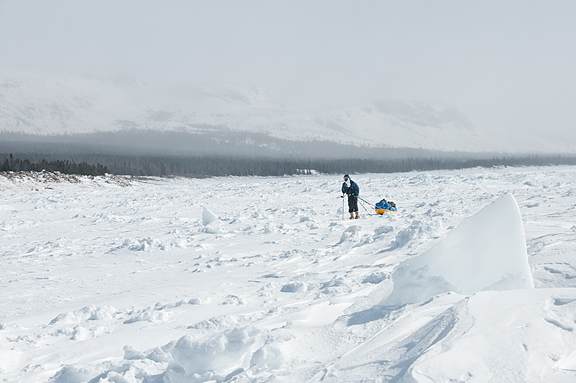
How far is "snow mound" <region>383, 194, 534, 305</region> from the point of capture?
154 inches

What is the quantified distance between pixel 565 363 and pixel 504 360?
12.6 inches

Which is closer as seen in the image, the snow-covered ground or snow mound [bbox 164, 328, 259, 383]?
the snow-covered ground

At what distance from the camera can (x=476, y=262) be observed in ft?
13.4

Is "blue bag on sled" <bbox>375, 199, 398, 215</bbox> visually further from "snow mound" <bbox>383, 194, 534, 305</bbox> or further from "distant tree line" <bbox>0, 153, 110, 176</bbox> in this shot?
"distant tree line" <bbox>0, 153, 110, 176</bbox>

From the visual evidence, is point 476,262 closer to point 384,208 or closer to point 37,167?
point 384,208

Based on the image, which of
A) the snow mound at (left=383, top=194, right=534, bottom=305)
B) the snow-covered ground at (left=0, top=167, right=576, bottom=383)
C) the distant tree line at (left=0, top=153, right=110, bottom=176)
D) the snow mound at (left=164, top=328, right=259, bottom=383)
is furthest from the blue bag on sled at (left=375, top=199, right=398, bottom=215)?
the distant tree line at (left=0, top=153, right=110, bottom=176)

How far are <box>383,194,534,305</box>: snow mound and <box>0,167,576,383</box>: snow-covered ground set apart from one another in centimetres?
1

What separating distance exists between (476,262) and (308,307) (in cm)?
198

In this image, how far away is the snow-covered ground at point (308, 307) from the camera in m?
2.66

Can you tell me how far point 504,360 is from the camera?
238 centimetres

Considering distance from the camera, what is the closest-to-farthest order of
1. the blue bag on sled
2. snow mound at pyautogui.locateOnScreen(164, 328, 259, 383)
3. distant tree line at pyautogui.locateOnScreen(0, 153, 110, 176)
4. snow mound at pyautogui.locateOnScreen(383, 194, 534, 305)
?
snow mound at pyautogui.locateOnScreen(164, 328, 259, 383)
snow mound at pyautogui.locateOnScreen(383, 194, 534, 305)
the blue bag on sled
distant tree line at pyautogui.locateOnScreen(0, 153, 110, 176)

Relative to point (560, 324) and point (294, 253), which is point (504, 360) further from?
point (294, 253)

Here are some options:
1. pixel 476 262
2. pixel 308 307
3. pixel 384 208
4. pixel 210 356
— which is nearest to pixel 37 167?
pixel 384 208

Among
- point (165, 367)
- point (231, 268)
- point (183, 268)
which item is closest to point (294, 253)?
point (231, 268)
